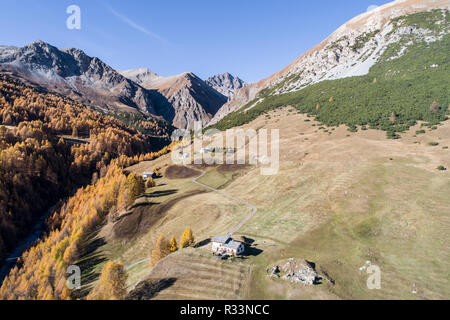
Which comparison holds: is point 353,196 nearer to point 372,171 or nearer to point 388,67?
point 372,171

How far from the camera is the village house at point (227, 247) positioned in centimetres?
4981

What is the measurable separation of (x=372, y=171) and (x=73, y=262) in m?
103

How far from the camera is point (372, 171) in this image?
250 ft

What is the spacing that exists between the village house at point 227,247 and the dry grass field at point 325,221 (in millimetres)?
3023

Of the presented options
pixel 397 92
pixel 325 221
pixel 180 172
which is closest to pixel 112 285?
pixel 325 221

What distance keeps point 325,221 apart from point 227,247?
2721 cm

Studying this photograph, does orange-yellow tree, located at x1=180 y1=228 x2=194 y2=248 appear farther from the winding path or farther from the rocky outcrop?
the rocky outcrop

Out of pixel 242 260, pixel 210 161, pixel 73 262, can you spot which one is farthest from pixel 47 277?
pixel 210 161

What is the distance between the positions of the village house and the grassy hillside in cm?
9567

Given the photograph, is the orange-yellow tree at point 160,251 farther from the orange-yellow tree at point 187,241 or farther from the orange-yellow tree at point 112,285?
the orange-yellow tree at point 112,285

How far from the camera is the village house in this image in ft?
163

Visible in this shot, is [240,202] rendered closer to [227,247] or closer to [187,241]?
[187,241]

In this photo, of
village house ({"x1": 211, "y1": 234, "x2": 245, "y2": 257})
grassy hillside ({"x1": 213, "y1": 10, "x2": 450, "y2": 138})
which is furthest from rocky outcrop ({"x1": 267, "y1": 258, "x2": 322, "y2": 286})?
grassy hillside ({"x1": 213, "y1": 10, "x2": 450, "y2": 138})

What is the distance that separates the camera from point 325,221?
5975 cm
